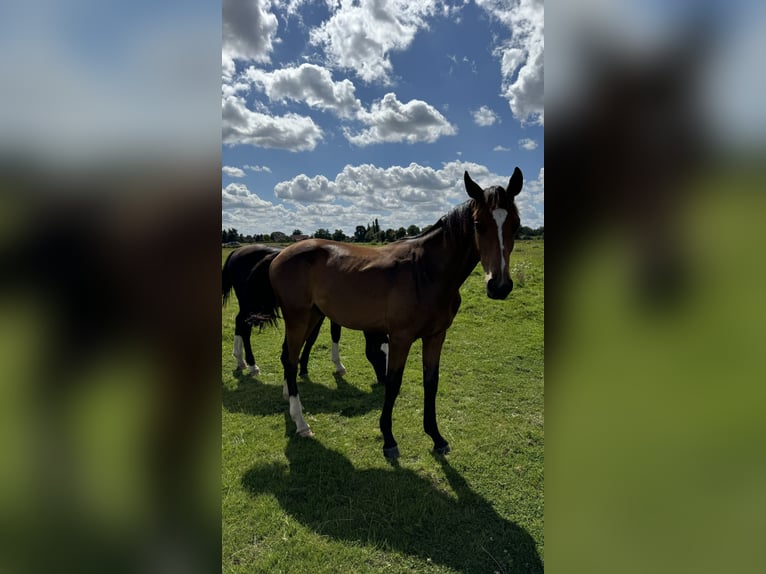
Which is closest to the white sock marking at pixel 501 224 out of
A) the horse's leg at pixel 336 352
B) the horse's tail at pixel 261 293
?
the horse's tail at pixel 261 293

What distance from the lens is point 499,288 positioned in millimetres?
2619

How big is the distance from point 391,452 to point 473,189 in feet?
9.23

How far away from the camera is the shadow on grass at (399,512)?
8.63ft

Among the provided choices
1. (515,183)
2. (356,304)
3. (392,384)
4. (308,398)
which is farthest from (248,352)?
(515,183)

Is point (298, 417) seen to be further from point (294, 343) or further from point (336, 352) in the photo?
point (336, 352)

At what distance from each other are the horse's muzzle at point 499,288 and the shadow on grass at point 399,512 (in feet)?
6.08

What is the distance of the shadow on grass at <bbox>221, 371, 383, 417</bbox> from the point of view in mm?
5078

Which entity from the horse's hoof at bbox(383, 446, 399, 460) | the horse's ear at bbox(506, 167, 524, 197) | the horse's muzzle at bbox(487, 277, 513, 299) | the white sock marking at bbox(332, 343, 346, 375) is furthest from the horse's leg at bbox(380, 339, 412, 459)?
the white sock marking at bbox(332, 343, 346, 375)
